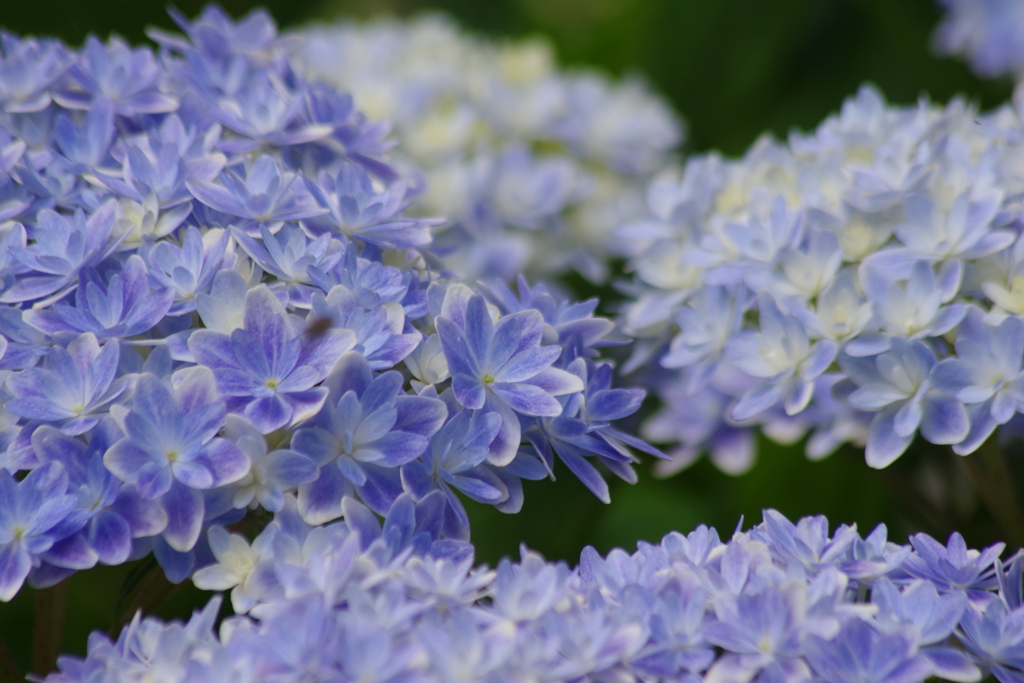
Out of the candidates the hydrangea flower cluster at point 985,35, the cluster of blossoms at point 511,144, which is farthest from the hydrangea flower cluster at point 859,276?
the hydrangea flower cluster at point 985,35

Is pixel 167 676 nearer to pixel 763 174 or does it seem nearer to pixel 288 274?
pixel 288 274

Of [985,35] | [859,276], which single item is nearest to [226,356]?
[859,276]

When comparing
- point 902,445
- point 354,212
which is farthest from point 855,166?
point 354,212

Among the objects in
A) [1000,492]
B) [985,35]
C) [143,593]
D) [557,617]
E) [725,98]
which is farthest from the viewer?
[725,98]

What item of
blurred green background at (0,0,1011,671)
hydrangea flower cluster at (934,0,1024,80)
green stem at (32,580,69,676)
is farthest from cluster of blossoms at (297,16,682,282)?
green stem at (32,580,69,676)

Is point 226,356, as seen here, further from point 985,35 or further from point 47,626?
point 985,35
